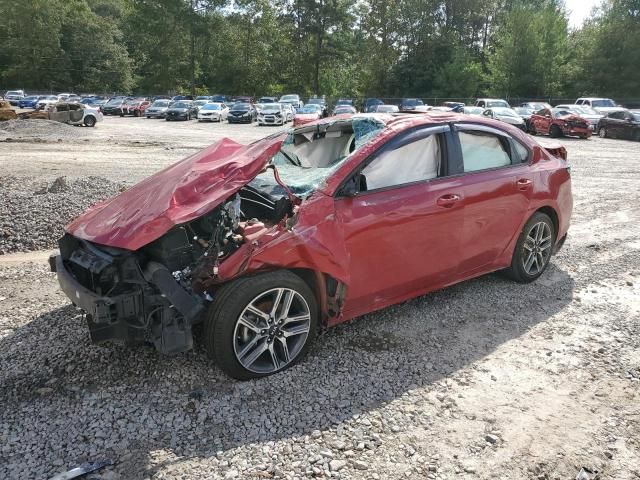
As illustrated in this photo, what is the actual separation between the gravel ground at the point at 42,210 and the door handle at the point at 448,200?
15.7ft

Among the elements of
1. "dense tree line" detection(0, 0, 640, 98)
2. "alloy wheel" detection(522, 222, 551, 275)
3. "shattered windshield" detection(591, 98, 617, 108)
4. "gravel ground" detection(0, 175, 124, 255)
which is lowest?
"gravel ground" detection(0, 175, 124, 255)

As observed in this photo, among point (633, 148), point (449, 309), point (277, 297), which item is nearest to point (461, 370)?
point (449, 309)

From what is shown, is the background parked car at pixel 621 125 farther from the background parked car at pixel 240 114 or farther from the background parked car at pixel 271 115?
the background parked car at pixel 240 114

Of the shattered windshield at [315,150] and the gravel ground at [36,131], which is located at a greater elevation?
the shattered windshield at [315,150]

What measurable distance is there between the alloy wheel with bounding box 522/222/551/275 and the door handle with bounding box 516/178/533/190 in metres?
0.42

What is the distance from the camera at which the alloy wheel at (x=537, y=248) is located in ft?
16.7

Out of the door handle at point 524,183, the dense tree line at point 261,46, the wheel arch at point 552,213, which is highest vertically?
the dense tree line at point 261,46

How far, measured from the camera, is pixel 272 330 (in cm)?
348

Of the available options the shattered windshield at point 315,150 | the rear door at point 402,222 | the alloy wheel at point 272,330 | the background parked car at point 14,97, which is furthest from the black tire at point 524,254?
the background parked car at point 14,97

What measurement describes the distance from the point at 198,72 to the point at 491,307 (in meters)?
73.2

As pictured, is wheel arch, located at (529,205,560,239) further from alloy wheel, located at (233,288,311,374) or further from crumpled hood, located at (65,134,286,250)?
crumpled hood, located at (65,134,286,250)

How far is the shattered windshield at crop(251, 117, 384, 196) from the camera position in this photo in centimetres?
416

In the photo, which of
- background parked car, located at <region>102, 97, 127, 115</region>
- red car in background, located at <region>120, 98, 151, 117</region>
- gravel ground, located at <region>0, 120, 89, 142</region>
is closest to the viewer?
gravel ground, located at <region>0, 120, 89, 142</region>

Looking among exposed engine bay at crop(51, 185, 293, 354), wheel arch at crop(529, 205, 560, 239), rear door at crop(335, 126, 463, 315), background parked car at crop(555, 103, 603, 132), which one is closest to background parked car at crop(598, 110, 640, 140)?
background parked car at crop(555, 103, 603, 132)
